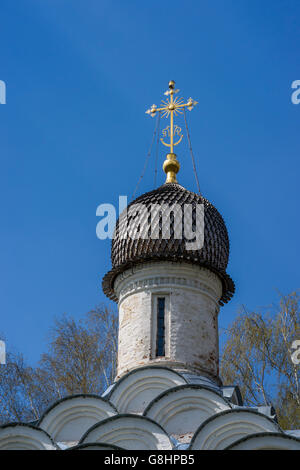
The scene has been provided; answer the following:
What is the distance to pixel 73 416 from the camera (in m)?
9.01

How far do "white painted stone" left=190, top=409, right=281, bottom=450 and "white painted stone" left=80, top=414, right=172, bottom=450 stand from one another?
39 centimetres

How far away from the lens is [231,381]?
14828 mm

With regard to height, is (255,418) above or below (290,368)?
below

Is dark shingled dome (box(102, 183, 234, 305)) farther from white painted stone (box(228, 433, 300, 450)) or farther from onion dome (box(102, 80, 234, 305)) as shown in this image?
white painted stone (box(228, 433, 300, 450))

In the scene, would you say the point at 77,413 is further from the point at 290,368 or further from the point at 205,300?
the point at 290,368

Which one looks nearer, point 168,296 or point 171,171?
point 168,296

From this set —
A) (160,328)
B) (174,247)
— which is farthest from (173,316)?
(174,247)

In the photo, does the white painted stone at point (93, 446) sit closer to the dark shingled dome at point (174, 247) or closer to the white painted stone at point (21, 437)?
the white painted stone at point (21, 437)

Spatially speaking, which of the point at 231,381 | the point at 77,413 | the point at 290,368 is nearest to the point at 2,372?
the point at 231,381

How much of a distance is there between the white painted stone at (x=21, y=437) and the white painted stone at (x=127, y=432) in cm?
47

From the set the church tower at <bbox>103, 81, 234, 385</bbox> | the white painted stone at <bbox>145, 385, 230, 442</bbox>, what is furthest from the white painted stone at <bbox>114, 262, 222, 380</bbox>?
the white painted stone at <bbox>145, 385, 230, 442</bbox>

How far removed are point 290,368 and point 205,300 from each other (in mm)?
4679

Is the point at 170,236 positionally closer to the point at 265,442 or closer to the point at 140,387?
the point at 140,387

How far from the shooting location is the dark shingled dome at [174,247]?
10.1m
